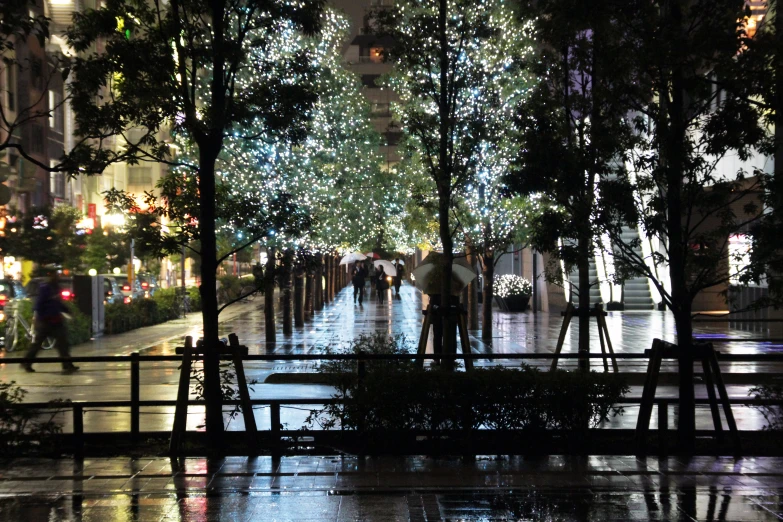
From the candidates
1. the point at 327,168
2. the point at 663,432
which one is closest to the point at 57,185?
the point at 327,168

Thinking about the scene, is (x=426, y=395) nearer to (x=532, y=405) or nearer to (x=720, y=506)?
(x=532, y=405)

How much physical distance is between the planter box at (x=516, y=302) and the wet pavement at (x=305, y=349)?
1634 mm

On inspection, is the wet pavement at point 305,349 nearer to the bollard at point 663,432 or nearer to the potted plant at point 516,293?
the potted plant at point 516,293

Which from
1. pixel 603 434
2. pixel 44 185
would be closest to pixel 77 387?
pixel 603 434

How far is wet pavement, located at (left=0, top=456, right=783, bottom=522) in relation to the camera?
24.8 ft

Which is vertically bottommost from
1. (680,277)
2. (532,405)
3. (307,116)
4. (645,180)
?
(532,405)

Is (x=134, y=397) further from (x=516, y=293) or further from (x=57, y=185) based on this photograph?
(x=57, y=185)

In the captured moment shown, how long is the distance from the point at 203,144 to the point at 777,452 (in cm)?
705

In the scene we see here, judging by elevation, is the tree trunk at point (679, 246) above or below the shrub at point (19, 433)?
above

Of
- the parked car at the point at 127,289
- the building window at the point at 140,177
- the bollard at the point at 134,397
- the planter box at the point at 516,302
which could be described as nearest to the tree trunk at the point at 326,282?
the parked car at the point at 127,289

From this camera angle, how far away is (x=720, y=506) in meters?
7.70

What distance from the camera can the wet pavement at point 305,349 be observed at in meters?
13.2

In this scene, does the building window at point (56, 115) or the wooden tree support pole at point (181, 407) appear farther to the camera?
the building window at point (56, 115)

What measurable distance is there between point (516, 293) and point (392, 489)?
1216 inches
